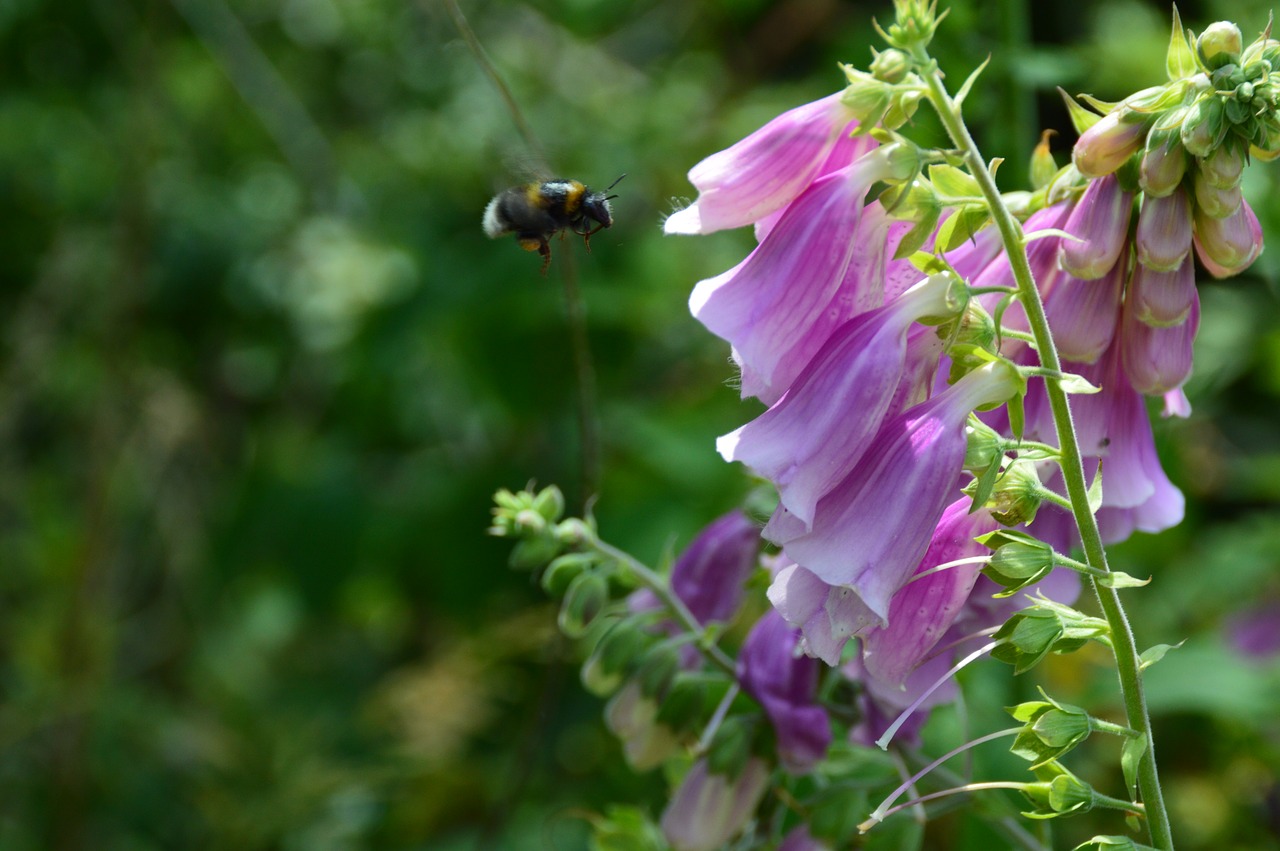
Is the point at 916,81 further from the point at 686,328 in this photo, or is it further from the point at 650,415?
the point at 686,328

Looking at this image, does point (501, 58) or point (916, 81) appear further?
point (501, 58)

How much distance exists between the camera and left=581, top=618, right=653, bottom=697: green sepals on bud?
42.4 inches

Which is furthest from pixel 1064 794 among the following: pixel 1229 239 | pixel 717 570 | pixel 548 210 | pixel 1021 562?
pixel 548 210

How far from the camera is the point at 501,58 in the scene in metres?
3.10

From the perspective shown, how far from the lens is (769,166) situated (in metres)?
0.82

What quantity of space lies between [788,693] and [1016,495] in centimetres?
32

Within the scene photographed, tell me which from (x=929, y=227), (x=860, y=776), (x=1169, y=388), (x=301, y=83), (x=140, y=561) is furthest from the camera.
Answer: (x=301, y=83)

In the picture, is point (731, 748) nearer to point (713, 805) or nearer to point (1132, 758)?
point (713, 805)

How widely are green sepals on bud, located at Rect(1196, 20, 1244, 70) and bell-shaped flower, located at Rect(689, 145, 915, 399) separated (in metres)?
0.21

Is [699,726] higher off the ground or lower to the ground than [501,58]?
lower

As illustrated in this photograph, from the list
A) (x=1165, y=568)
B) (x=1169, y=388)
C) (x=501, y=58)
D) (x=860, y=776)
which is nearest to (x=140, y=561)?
(x=501, y=58)

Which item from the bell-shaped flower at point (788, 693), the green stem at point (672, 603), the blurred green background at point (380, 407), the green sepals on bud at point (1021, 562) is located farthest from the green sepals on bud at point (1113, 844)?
the blurred green background at point (380, 407)

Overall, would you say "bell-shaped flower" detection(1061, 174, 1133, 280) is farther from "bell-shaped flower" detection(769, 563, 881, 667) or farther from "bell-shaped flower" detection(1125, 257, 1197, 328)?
"bell-shaped flower" detection(769, 563, 881, 667)

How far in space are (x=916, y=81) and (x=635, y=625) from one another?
53cm
